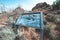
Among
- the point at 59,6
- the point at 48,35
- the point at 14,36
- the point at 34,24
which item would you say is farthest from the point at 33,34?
the point at 59,6

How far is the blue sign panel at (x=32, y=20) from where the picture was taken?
6357 millimetres

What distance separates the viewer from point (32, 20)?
22.8 feet

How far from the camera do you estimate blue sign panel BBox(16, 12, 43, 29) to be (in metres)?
6.36

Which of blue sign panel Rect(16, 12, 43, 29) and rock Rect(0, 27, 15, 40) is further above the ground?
blue sign panel Rect(16, 12, 43, 29)

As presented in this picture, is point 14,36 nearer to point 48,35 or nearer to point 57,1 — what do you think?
point 48,35

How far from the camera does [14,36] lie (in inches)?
296

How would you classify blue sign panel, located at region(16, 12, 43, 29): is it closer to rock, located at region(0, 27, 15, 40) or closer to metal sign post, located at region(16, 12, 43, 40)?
metal sign post, located at region(16, 12, 43, 40)

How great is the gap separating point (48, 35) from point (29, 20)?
2.16 m

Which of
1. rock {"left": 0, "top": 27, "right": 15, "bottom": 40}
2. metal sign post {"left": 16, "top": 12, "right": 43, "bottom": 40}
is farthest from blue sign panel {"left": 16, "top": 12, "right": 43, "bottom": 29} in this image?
rock {"left": 0, "top": 27, "right": 15, "bottom": 40}

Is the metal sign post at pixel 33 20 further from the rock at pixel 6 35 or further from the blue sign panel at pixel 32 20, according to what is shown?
the rock at pixel 6 35

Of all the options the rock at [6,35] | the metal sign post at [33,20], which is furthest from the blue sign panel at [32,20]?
the rock at [6,35]

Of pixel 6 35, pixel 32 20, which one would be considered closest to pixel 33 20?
pixel 32 20

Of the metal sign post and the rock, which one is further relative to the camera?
the rock

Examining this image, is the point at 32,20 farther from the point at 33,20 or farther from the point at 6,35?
the point at 6,35
